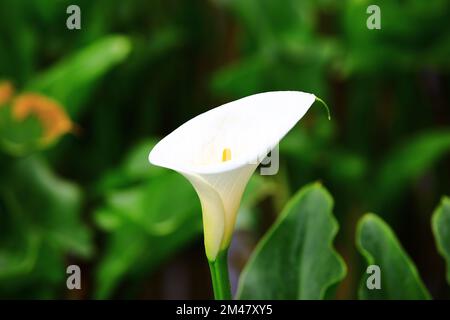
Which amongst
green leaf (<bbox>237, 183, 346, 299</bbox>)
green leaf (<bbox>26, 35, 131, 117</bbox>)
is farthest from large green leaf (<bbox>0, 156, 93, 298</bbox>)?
green leaf (<bbox>237, 183, 346, 299</bbox>)

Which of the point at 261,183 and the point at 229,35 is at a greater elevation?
the point at 229,35

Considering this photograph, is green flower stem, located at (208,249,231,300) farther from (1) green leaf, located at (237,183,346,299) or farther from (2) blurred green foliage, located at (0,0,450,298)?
(2) blurred green foliage, located at (0,0,450,298)

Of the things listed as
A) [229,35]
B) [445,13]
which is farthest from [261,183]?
[229,35]

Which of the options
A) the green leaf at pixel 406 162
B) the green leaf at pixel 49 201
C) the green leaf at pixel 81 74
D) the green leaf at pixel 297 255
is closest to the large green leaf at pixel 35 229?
the green leaf at pixel 49 201

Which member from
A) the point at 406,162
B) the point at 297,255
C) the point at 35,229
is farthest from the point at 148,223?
the point at 406,162
